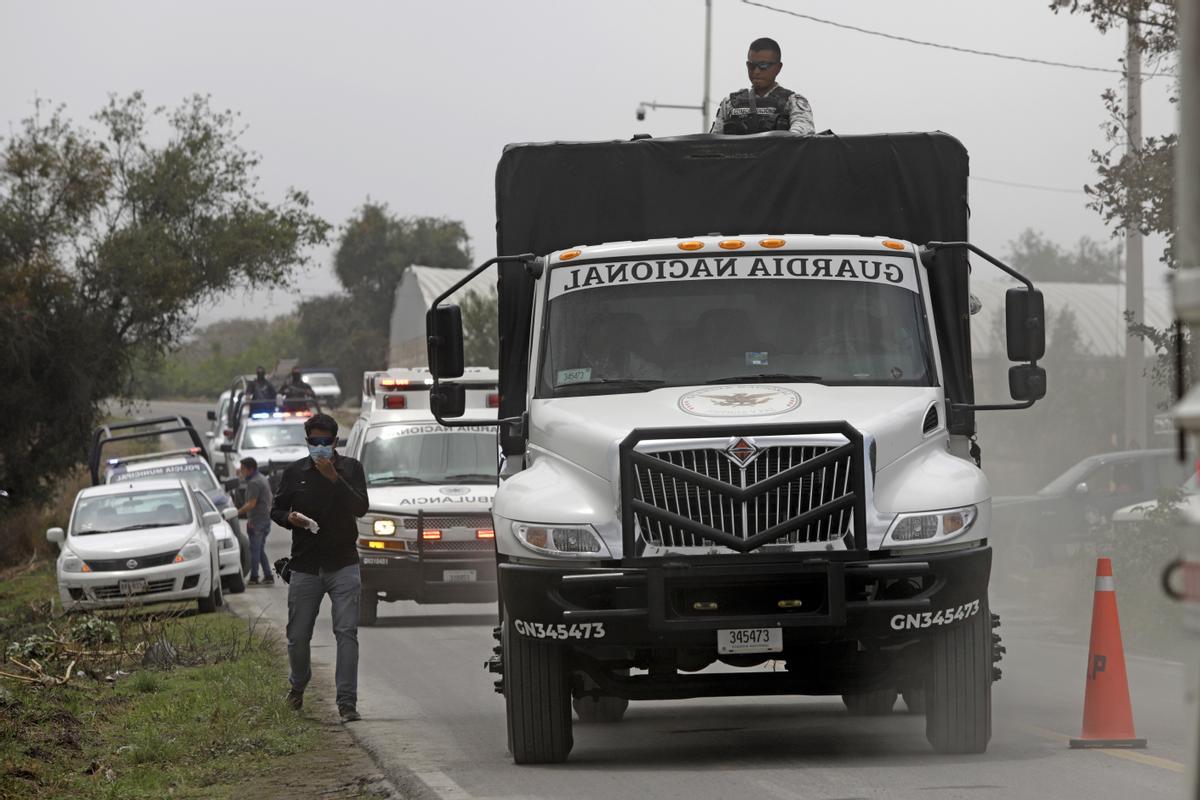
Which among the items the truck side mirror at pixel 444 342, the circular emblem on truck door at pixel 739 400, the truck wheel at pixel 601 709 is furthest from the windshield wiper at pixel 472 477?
the circular emblem on truck door at pixel 739 400

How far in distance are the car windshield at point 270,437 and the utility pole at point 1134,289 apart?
18.9 m

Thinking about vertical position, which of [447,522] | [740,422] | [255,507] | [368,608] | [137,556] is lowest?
[368,608]

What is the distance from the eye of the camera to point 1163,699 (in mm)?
12547

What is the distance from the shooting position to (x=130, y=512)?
23.5 meters

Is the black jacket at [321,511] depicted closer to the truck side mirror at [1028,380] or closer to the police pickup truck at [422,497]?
the truck side mirror at [1028,380]

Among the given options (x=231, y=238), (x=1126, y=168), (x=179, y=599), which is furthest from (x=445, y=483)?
(x=231, y=238)

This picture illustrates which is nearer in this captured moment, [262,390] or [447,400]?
[447,400]

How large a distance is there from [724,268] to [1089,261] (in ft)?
435

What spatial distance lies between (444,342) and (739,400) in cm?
175

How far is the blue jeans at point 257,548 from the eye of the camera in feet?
86.0

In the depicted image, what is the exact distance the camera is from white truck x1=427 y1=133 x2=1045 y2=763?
8906mm

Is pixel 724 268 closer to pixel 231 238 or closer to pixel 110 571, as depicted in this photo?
pixel 110 571

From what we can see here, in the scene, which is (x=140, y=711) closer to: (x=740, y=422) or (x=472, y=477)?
(x=740, y=422)

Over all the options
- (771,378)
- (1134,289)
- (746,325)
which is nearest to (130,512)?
(1134,289)
